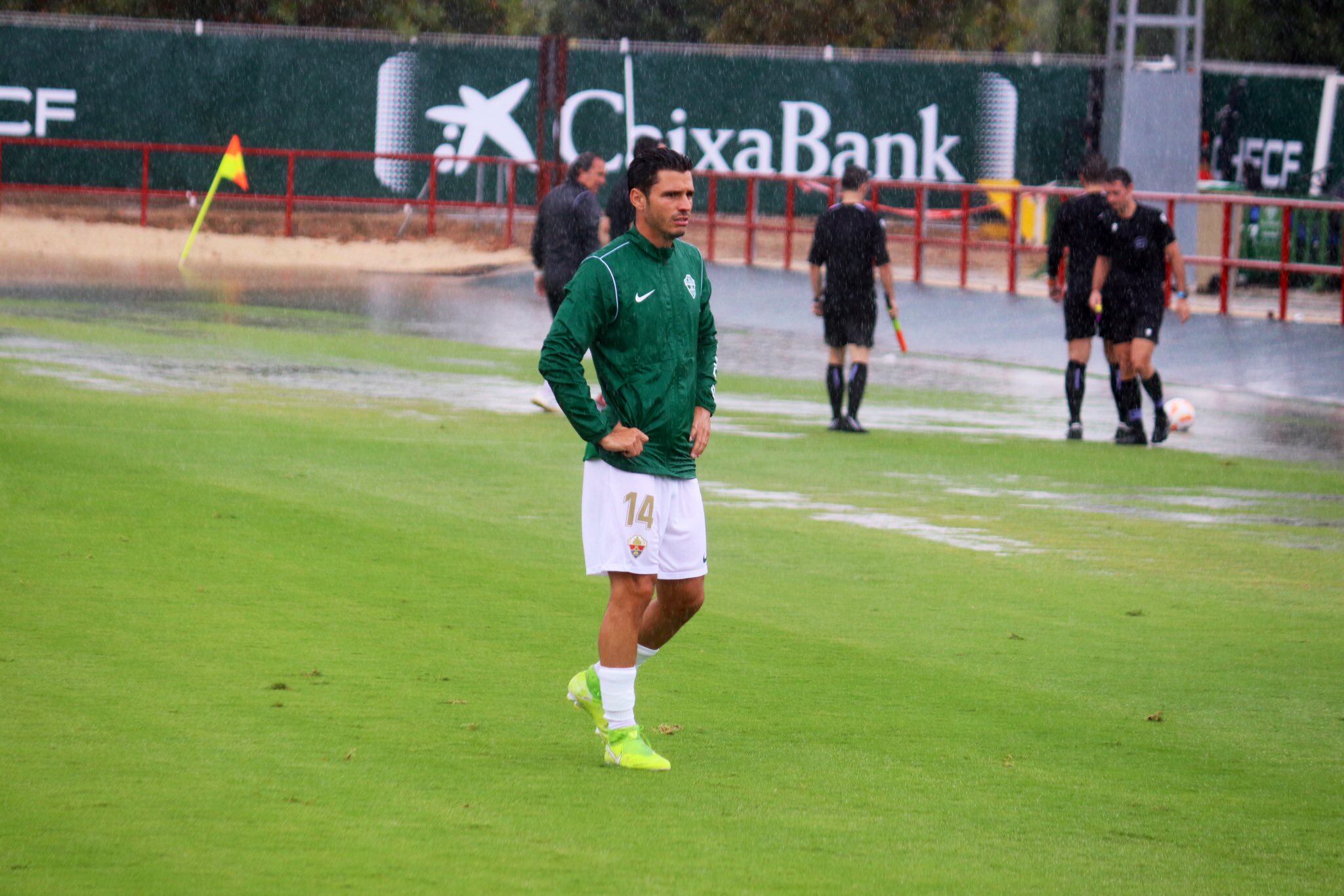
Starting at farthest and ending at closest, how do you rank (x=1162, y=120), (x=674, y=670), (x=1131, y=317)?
1. (x=1162, y=120)
2. (x=1131, y=317)
3. (x=674, y=670)

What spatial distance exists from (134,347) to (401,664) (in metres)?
12.1

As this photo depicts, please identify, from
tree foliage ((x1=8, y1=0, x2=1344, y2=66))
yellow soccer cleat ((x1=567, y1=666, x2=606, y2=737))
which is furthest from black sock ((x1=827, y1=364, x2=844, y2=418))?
tree foliage ((x1=8, y1=0, x2=1344, y2=66))

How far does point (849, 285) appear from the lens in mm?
14820

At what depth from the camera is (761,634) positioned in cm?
793

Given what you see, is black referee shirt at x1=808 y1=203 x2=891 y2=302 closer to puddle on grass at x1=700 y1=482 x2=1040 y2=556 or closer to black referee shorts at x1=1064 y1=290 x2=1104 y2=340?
black referee shorts at x1=1064 y1=290 x2=1104 y2=340

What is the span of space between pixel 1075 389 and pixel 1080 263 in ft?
3.16

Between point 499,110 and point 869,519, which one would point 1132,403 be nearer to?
point 869,519

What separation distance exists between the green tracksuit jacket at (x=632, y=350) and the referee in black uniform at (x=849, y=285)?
8738 millimetres

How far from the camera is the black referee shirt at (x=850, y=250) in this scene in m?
14.7

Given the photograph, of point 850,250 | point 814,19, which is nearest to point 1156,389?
point 850,250

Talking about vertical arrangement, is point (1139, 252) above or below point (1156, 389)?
above

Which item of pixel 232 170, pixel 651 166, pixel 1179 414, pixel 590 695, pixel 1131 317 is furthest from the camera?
pixel 232 170

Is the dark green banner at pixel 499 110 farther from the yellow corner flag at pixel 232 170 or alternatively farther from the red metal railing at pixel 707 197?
the yellow corner flag at pixel 232 170

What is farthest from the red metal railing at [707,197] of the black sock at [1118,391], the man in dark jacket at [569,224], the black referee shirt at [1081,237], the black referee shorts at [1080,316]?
the man in dark jacket at [569,224]
